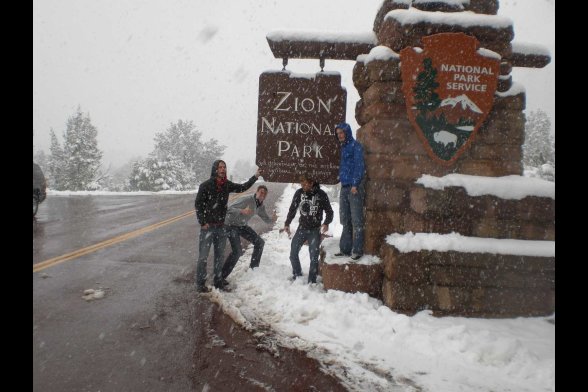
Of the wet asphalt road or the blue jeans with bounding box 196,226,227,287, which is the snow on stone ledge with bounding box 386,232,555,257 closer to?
the wet asphalt road

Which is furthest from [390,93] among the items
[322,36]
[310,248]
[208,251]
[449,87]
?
[208,251]

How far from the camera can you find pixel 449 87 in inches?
178

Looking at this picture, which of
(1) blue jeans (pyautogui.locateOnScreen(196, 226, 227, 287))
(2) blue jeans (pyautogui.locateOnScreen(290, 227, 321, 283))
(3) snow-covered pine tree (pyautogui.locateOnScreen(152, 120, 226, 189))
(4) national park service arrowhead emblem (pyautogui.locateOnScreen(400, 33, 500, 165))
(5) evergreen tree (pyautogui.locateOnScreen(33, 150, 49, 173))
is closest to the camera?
(5) evergreen tree (pyautogui.locateOnScreen(33, 150, 49, 173))

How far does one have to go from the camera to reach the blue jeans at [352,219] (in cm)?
492

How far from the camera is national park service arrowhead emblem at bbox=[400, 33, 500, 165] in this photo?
450cm

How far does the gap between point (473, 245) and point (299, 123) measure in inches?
123

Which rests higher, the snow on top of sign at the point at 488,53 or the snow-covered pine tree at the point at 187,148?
the snow-covered pine tree at the point at 187,148

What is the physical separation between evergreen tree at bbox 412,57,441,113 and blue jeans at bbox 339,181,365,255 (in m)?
1.33

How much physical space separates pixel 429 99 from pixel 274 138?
2432 mm

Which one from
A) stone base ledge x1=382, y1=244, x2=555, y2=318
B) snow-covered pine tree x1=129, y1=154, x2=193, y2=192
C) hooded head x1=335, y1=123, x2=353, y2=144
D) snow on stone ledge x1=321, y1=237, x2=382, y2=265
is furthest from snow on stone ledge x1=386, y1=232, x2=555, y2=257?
snow-covered pine tree x1=129, y1=154, x2=193, y2=192

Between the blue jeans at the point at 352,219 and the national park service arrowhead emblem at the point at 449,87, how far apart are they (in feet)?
4.04

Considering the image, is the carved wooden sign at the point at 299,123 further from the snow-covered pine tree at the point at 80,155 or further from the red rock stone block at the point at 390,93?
the snow-covered pine tree at the point at 80,155

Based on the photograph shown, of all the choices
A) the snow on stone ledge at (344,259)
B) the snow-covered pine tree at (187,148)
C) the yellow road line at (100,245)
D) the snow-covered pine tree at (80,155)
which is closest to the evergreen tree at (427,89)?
the snow on stone ledge at (344,259)
